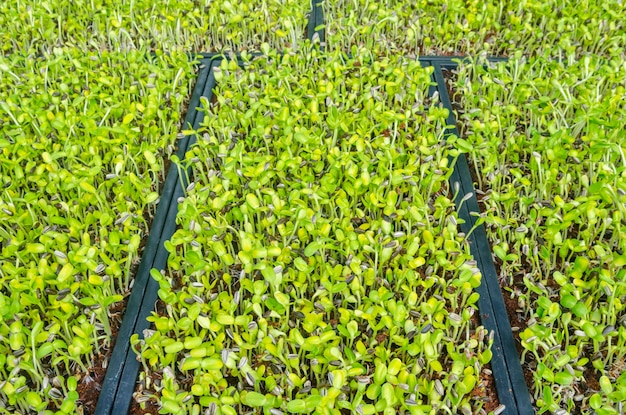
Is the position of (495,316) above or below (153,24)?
below

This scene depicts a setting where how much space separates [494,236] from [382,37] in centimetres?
112

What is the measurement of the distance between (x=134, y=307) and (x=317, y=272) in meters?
0.48

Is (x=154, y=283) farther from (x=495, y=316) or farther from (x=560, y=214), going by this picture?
(x=560, y=214)

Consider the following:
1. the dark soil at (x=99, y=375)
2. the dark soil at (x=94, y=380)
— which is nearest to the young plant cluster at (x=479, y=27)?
the dark soil at (x=99, y=375)

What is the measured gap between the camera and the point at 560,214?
153 centimetres

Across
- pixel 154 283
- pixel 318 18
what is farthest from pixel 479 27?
pixel 154 283

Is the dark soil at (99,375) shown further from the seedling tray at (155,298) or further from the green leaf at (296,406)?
the green leaf at (296,406)

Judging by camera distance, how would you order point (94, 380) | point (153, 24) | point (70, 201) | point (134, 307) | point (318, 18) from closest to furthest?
point (94, 380), point (134, 307), point (70, 201), point (153, 24), point (318, 18)

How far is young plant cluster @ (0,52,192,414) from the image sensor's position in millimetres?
1224

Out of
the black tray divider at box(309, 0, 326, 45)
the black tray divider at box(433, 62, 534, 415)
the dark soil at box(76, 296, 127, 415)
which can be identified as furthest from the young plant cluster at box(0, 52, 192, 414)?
Answer: the black tray divider at box(433, 62, 534, 415)

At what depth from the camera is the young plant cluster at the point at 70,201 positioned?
4.01ft

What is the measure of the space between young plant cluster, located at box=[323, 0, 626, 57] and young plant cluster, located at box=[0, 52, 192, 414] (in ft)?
2.60

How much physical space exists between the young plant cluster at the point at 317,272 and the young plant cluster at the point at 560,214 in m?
0.14

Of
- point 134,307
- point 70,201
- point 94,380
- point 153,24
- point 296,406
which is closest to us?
point 296,406
